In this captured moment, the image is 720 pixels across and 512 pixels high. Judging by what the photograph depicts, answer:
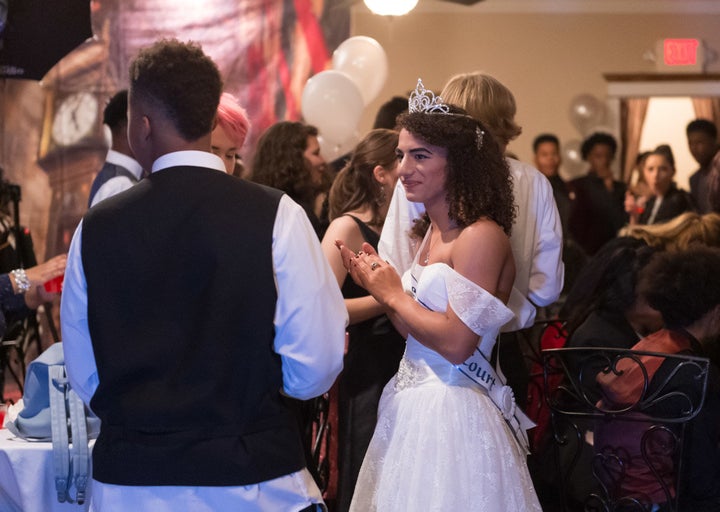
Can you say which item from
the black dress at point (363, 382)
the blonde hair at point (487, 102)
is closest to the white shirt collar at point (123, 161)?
the black dress at point (363, 382)

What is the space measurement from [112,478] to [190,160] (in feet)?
1.91

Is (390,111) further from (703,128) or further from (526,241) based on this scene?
(703,128)

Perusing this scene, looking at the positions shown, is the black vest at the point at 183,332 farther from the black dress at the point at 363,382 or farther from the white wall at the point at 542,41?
the white wall at the point at 542,41

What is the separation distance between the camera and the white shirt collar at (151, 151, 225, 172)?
192cm

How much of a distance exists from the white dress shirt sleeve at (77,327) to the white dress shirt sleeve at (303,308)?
35 cm

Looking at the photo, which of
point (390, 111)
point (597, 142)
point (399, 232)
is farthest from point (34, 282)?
point (597, 142)

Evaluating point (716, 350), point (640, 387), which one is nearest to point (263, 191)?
point (640, 387)

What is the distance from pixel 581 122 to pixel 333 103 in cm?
499

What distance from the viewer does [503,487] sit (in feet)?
8.27

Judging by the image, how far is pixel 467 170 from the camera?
268 cm

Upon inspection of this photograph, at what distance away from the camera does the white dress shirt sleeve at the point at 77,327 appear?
1.91m

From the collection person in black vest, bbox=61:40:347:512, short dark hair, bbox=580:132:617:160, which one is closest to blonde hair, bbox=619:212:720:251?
person in black vest, bbox=61:40:347:512

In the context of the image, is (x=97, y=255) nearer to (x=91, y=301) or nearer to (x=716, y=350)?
(x=91, y=301)

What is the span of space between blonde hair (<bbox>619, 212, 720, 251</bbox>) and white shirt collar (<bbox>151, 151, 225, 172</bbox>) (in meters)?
2.58
